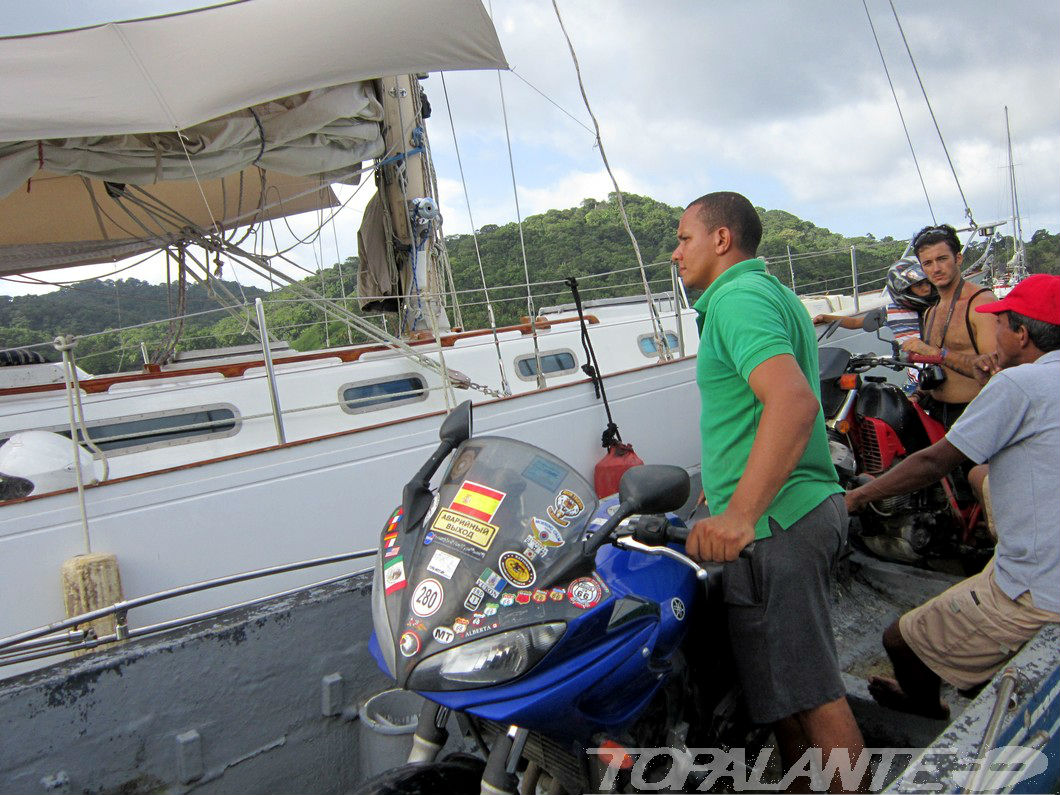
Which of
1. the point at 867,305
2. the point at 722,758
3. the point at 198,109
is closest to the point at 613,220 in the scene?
the point at 867,305

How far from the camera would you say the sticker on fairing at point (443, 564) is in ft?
5.25

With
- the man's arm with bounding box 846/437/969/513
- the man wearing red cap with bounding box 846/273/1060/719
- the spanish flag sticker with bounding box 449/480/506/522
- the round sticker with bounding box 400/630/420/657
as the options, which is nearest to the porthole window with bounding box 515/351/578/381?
the man's arm with bounding box 846/437/969/513

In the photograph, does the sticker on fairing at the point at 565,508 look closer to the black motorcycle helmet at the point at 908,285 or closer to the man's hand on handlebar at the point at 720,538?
the man's hand on handlebar at the point at 720,538

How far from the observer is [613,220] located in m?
20.5

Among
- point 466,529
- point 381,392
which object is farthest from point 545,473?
point 381,392

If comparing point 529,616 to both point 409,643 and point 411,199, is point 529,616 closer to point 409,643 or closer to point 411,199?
point 409,643

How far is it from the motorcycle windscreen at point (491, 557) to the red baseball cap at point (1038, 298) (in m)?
1.60

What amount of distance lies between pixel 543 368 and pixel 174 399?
11.1 ft

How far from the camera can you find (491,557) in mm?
1614

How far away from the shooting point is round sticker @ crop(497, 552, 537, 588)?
1.59 m

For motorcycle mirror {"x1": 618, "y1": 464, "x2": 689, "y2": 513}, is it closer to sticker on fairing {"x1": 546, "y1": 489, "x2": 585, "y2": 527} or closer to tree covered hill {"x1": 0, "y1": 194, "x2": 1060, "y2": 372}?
sticker on fairing {"x1": 546, "y1": 489, "x2": 585, "y2": 527}

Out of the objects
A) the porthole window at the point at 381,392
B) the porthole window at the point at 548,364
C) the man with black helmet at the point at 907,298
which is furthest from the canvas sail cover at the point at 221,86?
the man with black helmet at the point at 907,298

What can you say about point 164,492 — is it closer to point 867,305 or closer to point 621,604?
point 621,604

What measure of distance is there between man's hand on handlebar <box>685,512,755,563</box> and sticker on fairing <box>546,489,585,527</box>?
303mm
